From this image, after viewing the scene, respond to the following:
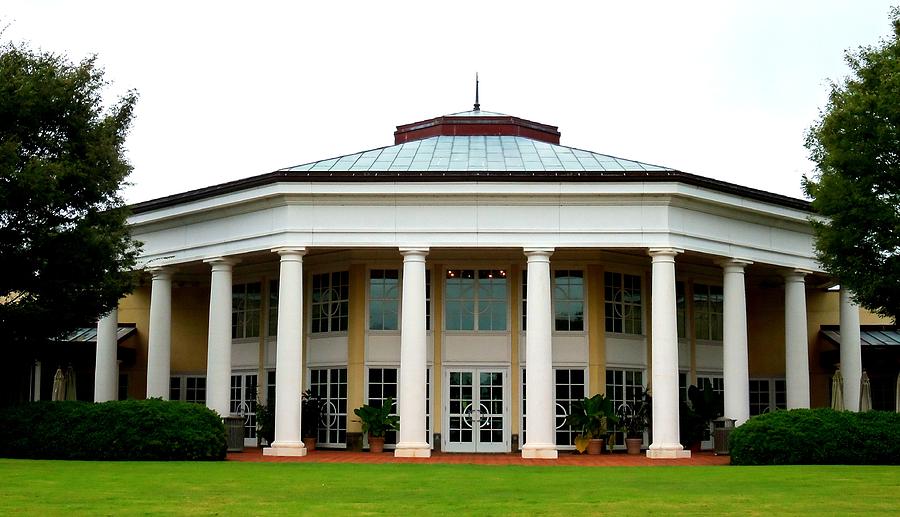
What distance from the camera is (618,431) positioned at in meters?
32.2

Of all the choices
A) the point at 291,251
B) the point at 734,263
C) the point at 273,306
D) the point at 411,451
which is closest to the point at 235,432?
the point at 291,251

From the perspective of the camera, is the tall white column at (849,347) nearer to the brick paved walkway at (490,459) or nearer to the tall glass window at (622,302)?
the brick paved walkway at (490,459)

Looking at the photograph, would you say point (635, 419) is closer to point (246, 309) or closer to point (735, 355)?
point (735, 355)

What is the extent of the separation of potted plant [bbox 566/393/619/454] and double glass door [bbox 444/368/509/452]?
2.12 meters

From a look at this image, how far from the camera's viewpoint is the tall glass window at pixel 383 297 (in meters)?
33.1

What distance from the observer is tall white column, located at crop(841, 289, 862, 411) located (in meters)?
34.4

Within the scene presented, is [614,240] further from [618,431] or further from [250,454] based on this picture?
[250,454]

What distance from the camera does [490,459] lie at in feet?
93.9

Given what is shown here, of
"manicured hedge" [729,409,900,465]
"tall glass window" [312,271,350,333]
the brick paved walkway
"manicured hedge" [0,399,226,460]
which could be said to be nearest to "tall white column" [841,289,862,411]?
the brick paved walkway

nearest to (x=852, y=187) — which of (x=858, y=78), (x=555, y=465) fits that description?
(x=858, y=78)

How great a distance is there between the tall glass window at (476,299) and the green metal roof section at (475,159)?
3121 millimetres

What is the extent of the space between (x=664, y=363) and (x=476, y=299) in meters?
6.15

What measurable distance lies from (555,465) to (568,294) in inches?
317

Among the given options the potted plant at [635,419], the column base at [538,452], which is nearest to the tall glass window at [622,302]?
the potted plant at [635,419]
